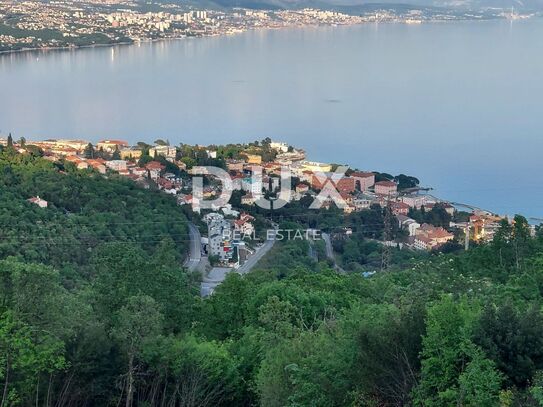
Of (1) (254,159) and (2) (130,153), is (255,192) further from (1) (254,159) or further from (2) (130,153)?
(2) (130,153)

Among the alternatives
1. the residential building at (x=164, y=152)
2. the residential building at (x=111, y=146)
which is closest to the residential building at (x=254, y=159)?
the residential building at (x=164, y=152)

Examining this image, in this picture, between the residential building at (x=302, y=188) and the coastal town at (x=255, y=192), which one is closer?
the coastal town at (x=255, y=192)

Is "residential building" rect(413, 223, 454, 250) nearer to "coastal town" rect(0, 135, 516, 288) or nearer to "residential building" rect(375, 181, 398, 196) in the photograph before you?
"coastal town" rect(0, 135, 516, 288)

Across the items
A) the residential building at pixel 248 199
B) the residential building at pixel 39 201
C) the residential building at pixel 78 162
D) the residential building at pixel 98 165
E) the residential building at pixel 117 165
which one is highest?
the residential building at pixel 39 201

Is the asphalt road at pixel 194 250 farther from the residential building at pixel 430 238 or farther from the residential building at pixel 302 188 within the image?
the residential building at pixel 430 238

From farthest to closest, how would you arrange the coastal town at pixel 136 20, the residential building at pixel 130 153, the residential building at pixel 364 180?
the coastal town at pixel 136 20 < the residential building at pixel 130 153 < the residential building at pixel 364 180

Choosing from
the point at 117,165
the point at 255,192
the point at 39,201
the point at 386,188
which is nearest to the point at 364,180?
the point at 386,188
